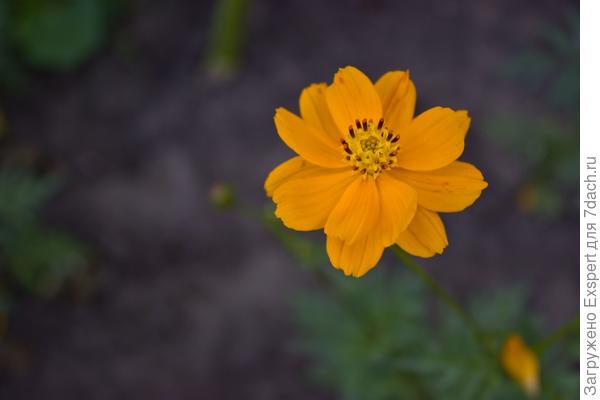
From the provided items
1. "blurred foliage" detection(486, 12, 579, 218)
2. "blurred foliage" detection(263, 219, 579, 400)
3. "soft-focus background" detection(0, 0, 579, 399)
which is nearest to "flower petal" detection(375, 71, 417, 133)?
"blurred foliage" detection(263, 219, 579, 400)

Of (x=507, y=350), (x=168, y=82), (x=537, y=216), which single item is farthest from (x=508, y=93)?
(x=507, y=350)

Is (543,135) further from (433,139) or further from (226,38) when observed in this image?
(433,139)

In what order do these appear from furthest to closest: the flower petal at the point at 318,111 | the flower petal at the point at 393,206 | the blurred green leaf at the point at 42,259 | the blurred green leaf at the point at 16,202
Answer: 1. the blurred green leaf at the point at 42,259
2. the blurred green leaf at the point at 16,202
3. the flower petal at the point at 318,111
4. the flower petal at the point at 393,206

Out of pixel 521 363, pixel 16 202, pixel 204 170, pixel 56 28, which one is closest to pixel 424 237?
pixel 521 363

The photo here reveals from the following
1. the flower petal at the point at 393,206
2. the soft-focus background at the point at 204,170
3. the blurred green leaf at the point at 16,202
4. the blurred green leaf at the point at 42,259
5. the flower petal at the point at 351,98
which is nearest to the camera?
the flower petal at the point at 393,206

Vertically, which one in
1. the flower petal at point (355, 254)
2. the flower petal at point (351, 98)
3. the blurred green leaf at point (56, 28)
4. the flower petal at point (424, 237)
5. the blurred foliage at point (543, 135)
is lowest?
the flower petal at point (355, 254)

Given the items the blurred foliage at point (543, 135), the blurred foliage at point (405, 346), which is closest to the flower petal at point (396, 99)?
the blurred foliage at point (405, 346)

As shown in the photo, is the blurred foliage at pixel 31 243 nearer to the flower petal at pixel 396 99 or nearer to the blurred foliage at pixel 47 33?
the blurred foliage at pixel 47 33
